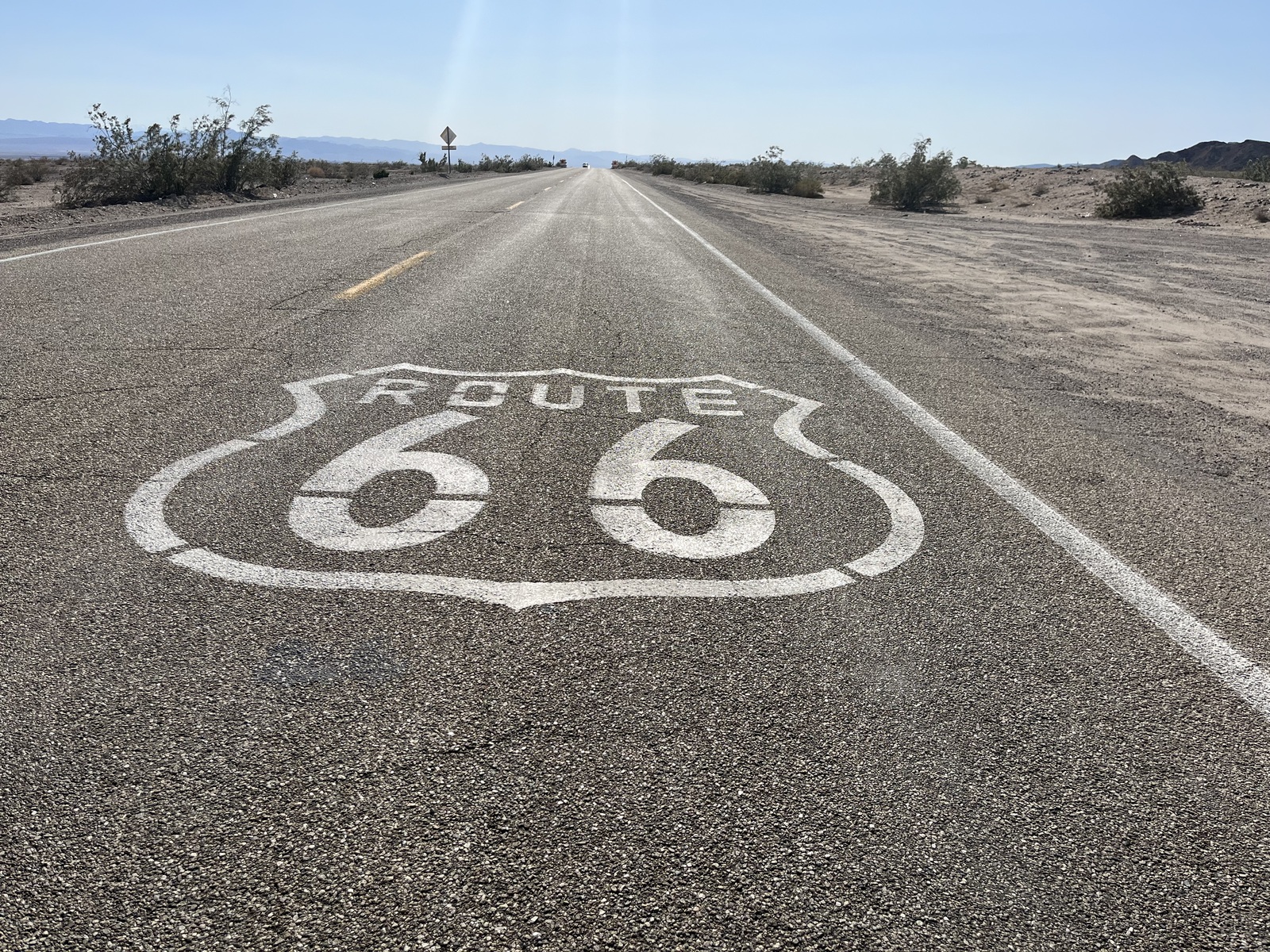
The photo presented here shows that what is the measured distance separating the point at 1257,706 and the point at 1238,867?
30.7 inches

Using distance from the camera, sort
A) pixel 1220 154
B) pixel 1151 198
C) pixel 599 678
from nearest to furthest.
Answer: pixel 599 678, pixel 1151 198, pixel 1220 154

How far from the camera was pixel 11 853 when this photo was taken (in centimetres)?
186

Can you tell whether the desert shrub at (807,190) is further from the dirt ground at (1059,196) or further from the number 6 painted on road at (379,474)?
the number 6 painted on road at (379,474)

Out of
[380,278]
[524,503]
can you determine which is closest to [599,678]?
[524,503]

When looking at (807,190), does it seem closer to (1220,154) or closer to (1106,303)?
(1106,303)

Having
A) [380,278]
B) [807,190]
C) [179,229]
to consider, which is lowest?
[380,278]

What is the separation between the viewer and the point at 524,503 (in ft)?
12.5

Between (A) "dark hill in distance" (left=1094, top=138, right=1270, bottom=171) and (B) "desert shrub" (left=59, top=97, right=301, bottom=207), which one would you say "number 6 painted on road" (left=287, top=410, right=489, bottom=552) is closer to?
(B) "desert shrub" (left=59, top=97, right=301, bottom=207)

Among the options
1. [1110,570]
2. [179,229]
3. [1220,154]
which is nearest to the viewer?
[1110,570]

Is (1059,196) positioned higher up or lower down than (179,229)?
higher up

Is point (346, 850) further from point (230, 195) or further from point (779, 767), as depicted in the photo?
point (230, 195)

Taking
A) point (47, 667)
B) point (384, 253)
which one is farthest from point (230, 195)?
point (47, 667)

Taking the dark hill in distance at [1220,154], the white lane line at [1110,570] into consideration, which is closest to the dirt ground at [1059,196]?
the white lane line at [1110,570]

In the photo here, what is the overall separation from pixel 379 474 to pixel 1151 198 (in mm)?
26680
